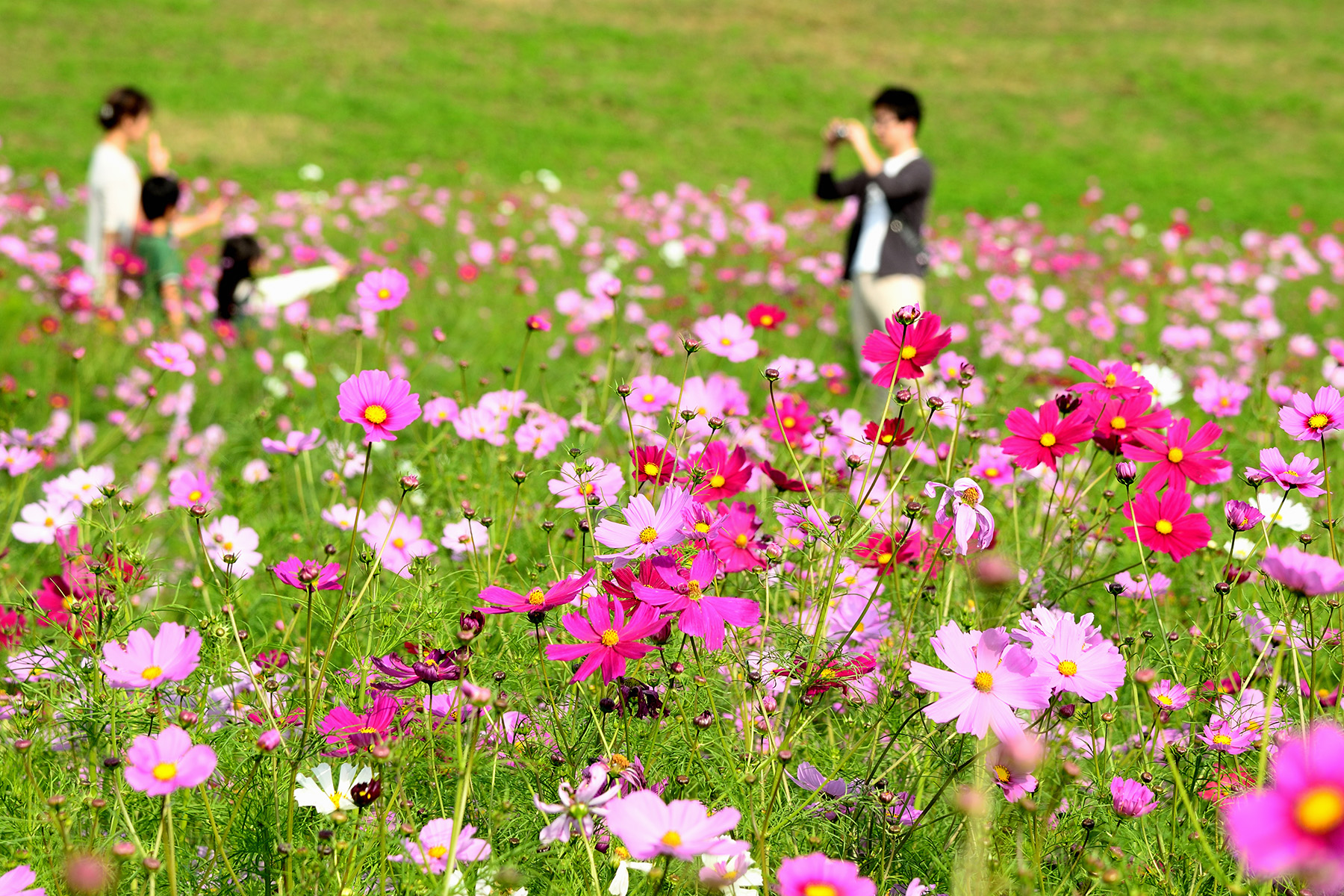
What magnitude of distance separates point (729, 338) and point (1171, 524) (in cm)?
81

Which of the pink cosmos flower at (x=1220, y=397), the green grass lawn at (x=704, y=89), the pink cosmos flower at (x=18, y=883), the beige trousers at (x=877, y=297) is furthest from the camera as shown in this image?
the green grass lawn at (x=704, y=89)

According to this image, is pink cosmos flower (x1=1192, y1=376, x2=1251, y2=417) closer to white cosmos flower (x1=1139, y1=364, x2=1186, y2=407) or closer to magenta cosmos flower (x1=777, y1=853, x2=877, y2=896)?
white cosmos flower (x1=1139, y1=364, x2=1186, y2=407)

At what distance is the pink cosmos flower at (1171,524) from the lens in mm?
1251

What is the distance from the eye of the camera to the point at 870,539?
1483mm

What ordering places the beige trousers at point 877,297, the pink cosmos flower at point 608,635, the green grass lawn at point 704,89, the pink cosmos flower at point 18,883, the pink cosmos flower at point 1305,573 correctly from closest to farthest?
1. the pink cosmos flower at point 1305,573
2. the pink cosmos flower at point 18,883
3. the pink cosmos flower at point 608,635
4. the beige trousers at point 877,297
5. the green grass lawn at point 704,89

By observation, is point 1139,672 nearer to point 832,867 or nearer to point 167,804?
point 832,867

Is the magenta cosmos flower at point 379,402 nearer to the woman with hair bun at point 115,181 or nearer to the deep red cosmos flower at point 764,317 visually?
the deep red cosmos flower at point 764,317

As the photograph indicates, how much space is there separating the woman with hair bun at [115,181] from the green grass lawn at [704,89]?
3.58 metres

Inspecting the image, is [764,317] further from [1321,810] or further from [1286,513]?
[1321,810]

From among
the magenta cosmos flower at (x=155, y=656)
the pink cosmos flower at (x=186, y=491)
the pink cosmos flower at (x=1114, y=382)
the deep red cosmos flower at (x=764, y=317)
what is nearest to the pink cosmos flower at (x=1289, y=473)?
the pink cosmos flower at (x=1114, y=382)

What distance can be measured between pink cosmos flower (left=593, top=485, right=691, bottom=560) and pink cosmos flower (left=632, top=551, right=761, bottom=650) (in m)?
0.05

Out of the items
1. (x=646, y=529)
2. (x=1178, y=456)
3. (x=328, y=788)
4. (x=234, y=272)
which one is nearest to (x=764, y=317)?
(x=1178, y=456)

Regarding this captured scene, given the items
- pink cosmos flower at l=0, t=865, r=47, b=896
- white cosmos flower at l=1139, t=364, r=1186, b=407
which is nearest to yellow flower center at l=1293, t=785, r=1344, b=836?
pink cosmos flower at l=0, t=865, r=47, b=896

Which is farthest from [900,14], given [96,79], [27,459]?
[27,459]
